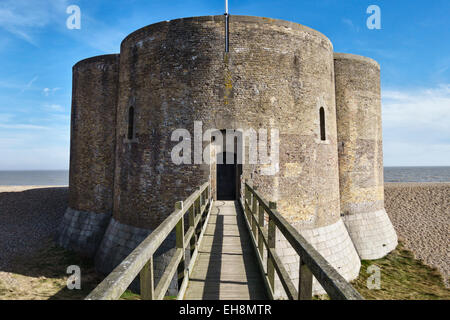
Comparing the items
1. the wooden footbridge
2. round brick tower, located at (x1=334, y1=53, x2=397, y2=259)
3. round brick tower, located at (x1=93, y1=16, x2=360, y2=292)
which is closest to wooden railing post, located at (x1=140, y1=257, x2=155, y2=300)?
the wooden footbridge

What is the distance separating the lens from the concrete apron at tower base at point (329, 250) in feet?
27.5

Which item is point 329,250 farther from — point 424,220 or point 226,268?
point 424,220

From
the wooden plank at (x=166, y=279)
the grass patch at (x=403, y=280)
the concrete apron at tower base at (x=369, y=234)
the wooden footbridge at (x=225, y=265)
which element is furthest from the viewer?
the concrete apron at tower base at (x=369, y=234)

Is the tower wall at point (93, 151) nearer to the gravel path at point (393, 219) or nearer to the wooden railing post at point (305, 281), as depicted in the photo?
the gravel path at point (393, 219)

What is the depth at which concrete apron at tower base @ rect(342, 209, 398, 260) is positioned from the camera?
485 inches

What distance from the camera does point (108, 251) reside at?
10078 mm

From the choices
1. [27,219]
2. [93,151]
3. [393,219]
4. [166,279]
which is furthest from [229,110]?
[27,219]

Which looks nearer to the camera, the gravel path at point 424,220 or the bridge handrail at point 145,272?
the bridge handrail at point 145,272

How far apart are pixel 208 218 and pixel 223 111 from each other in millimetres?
3455

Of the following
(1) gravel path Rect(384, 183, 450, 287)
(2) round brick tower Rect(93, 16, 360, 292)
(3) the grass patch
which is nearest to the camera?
(2) round brick tower Rect(93, 16, 360, 292)

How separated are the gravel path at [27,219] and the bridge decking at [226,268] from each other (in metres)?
9.44

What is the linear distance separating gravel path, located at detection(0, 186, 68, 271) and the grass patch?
13.3 meters

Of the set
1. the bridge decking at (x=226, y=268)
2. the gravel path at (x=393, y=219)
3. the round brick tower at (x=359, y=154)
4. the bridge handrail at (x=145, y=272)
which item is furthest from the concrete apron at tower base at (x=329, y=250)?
the bridge handrail at (x=145, y=272)

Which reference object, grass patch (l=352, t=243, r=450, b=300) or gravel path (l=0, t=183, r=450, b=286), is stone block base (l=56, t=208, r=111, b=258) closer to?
gravel path (l=0, t=183, r=450, b=286)
